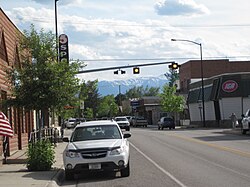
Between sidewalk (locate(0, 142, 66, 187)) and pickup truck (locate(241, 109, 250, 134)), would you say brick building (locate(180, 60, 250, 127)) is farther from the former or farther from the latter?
sidewalk (locate(0, 142, 66, 187))

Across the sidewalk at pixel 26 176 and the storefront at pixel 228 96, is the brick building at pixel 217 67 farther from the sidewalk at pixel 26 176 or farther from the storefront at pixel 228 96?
the sidewalk at pixel 26 176

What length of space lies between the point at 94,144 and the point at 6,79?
7.68 metres

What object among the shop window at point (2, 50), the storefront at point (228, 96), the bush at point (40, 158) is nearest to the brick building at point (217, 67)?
the storefront at point (228, 96)

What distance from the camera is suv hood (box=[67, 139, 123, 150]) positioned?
14.7 meters

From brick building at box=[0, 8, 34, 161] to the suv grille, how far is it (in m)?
5.72

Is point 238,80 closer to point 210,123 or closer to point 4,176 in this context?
point 210,123

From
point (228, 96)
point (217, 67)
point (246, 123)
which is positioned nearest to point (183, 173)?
point (246, 123)

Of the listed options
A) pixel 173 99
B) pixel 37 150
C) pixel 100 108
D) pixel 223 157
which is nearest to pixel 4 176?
pixel 37 150

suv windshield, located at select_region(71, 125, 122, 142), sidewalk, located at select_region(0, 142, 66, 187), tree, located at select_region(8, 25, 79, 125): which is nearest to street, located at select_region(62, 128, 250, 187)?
sidewalk, located at select_region(0, 142, 66, 187)

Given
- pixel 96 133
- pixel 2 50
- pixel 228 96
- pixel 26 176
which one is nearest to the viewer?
pixel 26 176

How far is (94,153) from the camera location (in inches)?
574

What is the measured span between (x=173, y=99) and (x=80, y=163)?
6146 centimetres

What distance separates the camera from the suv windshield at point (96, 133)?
629 inches

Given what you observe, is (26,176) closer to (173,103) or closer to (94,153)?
(94,153)
